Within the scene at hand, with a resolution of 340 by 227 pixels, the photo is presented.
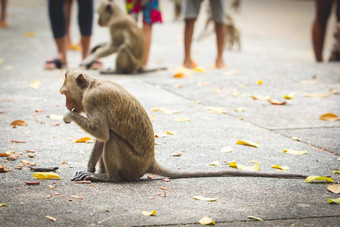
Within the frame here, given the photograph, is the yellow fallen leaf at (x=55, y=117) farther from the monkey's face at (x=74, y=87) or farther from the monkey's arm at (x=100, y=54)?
the monkey's arm at (x=100, y=54)

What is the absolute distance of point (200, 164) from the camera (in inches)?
136

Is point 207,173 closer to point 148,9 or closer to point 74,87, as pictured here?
point 74,87

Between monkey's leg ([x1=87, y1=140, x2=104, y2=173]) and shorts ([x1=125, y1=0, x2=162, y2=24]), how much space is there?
4.78 meters

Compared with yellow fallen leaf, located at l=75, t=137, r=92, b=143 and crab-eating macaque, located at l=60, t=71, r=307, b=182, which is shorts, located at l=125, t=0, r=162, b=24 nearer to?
yellow fallen leaf, located at l=75, t=137, r=92, b=143

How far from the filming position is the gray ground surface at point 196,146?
2.55 meters

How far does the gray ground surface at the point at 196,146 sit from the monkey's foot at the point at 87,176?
0.05m

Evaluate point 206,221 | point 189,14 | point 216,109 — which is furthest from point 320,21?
point 206,221

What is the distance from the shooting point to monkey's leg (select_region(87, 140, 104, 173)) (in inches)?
123

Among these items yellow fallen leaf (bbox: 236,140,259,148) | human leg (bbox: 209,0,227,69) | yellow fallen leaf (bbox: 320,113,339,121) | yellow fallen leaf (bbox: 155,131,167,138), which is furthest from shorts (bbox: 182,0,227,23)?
yellow fallen leaf (bbox: 236,140,259,148)

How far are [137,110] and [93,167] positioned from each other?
464 mm

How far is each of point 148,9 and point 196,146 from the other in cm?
423

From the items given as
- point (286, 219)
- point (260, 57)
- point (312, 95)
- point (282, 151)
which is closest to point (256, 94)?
point (312, 95)

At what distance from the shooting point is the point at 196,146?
3.92 metres

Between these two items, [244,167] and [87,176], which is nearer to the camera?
[87,176]
